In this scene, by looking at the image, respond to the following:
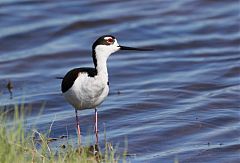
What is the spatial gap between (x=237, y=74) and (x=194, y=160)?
4.17 m

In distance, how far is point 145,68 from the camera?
1306cm

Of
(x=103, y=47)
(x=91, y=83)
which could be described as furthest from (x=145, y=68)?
(x=91, y=83)

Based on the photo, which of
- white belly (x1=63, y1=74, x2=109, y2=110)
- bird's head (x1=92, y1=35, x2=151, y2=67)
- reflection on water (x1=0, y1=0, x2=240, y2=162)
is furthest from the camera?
reflection on water (x1=0, y1=0, x2=240, y2=162)

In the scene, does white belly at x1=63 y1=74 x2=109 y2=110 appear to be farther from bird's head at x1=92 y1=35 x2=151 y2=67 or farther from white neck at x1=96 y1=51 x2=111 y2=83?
bird's head at x1=92 y1=35 x2=151 y2=67

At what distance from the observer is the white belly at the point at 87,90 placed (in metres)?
8.91

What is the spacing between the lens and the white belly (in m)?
8.91

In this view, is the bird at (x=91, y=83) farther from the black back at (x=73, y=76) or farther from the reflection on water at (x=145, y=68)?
the reflection on water at (x=145, y=68)

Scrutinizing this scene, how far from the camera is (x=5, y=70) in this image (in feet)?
42.8

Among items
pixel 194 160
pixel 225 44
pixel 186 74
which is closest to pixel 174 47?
pixel 225 44

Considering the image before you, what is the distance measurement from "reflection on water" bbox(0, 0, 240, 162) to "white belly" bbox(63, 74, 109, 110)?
0.42 meters

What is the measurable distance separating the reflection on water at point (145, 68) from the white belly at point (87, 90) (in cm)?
42

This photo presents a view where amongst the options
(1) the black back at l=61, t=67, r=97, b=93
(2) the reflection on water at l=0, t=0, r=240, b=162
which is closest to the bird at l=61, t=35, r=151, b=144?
(1) the black back at l=61, t=67, r=97, b=93

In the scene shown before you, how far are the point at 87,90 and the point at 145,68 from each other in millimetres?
4215

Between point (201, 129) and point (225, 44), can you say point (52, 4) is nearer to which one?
point (225, 44)
